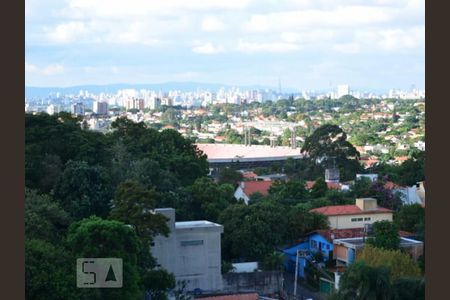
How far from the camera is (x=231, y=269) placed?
→ 7.34 meters

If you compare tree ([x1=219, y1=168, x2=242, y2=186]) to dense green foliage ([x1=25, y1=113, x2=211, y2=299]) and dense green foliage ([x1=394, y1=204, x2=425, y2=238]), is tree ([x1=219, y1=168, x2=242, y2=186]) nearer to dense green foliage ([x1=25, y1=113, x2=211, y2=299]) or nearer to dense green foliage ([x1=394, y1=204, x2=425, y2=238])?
dense green foliage ([x1=25, y1=113, x2=211, y2=299])

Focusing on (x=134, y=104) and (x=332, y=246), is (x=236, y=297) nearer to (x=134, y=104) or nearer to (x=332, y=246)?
(x=332, y=246)

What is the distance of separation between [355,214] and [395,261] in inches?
116

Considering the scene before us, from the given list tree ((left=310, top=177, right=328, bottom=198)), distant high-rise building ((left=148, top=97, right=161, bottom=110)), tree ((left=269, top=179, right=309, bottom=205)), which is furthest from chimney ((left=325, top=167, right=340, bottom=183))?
distant high-rise building ((left=148, top=97, right=161, bottom=110))

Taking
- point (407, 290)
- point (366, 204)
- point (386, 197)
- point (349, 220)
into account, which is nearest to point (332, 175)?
point (386, 197)

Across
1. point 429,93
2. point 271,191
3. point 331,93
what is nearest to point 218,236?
point 271,191

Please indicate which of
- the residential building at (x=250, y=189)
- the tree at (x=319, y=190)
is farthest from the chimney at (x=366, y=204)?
the residential building at (x=250, y=189)

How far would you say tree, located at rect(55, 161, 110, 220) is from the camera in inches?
287

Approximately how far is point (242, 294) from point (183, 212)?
2.41 meters

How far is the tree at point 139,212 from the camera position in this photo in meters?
6.41

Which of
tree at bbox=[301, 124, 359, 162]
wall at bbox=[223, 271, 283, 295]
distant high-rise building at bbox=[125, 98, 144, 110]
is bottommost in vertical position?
wall at bbox=[223, 271, 283, 295]

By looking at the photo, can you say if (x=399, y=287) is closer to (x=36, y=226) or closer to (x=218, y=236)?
(x=218, y=236)

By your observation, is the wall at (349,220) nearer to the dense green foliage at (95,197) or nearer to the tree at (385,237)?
the tree at (385,237)

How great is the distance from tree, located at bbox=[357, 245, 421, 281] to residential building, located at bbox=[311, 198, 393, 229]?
249 centimetres
